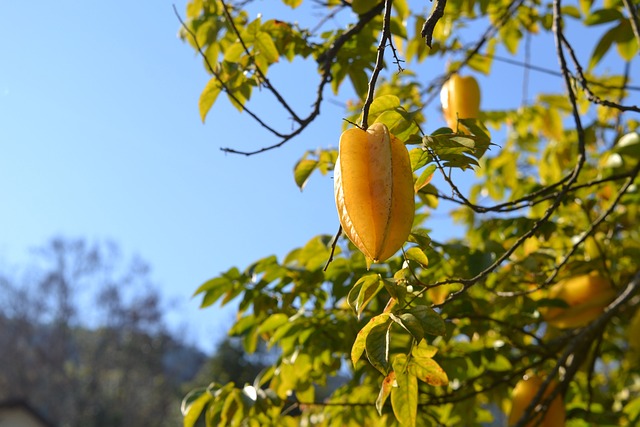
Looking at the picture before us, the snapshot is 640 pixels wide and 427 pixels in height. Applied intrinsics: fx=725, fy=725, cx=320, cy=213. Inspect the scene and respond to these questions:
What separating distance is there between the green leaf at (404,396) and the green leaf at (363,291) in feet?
0.39

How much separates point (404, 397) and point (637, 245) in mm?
1433

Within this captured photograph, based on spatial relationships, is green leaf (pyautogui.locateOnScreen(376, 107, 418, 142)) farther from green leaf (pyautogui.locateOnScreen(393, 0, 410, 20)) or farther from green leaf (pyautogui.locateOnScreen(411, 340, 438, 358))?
green leaf (pyautogui.locateOnScreen(393, 0, 410, 20))

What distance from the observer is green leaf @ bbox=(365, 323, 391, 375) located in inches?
33.4

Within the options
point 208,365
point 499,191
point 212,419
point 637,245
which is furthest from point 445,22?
point 208,365

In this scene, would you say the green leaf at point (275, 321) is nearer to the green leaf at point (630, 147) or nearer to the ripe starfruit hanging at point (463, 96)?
the ripe starfruit hanging at point (463, 96)

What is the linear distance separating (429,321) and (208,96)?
2.54ft

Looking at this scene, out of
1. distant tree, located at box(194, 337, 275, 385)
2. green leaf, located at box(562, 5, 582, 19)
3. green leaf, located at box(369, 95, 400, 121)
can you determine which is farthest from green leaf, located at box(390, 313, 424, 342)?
distant tree, located at box(194, 337, 275, 385)

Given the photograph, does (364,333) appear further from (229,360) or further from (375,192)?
(229,360)

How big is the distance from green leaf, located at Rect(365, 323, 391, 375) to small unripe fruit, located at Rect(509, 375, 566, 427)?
0.77 meters

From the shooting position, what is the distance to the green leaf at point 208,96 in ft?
4.76

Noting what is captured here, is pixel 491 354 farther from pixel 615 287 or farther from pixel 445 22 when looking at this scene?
pixel 445 22

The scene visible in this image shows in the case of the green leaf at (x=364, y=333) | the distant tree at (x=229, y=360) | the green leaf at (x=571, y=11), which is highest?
the distant tree at (x=229, y=360)

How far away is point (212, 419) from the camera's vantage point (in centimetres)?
139

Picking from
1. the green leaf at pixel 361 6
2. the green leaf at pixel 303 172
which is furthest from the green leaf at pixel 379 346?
the green leaf at pixel 361 6
